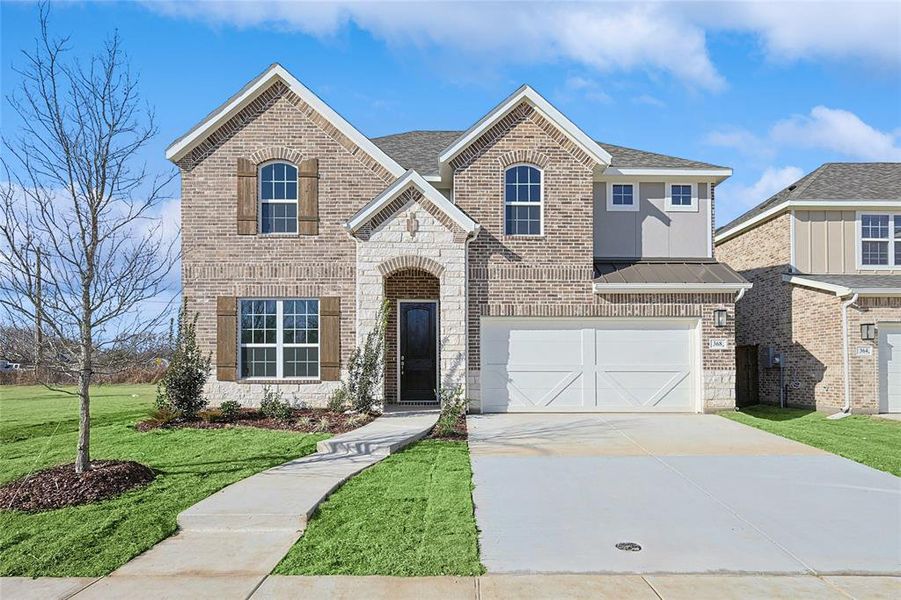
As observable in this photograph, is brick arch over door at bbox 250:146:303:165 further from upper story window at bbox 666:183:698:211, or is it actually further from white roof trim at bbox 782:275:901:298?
white roof trim at bbox 782:275:901:298

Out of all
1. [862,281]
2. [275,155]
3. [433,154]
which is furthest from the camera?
[433,154]

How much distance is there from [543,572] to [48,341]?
20.0ft

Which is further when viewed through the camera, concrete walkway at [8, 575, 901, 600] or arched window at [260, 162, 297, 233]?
arched window at [260, 162, 297, 233]

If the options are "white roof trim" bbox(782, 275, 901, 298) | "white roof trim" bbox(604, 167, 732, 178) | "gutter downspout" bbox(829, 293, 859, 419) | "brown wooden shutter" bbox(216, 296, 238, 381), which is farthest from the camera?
"white roof trim" bbox(604, 167, 732, 178)

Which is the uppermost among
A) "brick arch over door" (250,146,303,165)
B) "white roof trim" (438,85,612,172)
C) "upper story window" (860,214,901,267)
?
"white roof trim" (438,85,612,172)

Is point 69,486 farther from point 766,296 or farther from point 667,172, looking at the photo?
point 766,296

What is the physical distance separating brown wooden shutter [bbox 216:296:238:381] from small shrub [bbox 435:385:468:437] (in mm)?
4596

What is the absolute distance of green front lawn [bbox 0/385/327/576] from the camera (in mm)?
5438

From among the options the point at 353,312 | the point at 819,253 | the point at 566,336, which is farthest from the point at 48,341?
the point at 819,253

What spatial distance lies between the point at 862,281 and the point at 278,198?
14020 mm

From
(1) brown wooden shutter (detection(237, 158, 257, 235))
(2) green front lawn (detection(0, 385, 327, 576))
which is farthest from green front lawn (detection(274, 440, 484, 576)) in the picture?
(1) brown wooden shutter (detection(237, 158, 257, 235))

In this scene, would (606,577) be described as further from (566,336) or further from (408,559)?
(566,336)

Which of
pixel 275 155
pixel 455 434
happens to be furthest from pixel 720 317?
pixel 275 155

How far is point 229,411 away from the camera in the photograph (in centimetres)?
1304
